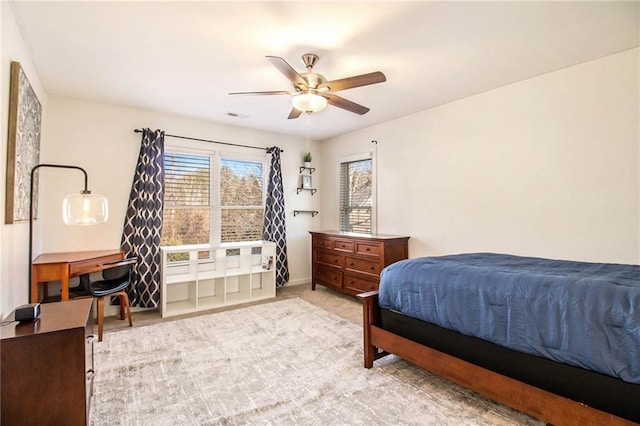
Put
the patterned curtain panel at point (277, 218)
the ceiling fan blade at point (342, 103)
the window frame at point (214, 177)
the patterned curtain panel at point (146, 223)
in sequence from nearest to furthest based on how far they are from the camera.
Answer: the ceiling fan blade at point (342, 103)
the patterned curtain panel at point (146, 223)
the window frame at point (214, 177)
the patterned curtain panel at point (277, 218)

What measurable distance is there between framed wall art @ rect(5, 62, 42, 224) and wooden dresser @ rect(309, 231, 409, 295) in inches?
131

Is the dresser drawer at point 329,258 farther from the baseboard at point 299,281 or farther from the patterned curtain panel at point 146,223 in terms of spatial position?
the patterned curtain panel at point 146,223

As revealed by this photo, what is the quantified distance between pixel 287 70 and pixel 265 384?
228 cm

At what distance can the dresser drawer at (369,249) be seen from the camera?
3.90 m

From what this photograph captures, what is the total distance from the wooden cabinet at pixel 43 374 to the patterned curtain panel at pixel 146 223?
2429 millimetres

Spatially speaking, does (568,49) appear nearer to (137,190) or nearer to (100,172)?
(137,190)

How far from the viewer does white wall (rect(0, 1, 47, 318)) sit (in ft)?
6.21

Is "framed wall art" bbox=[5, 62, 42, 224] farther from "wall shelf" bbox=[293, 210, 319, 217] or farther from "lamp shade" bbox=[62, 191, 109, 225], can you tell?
"wall shelf" bbox=[293, 210, 319, 217]

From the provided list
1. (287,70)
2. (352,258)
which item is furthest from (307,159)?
(287,70)

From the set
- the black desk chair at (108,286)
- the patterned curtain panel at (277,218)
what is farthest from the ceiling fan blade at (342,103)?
the black desk chair at (108,286)

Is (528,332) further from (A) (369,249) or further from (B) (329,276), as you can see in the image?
(B) (329,276)

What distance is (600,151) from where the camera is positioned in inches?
102

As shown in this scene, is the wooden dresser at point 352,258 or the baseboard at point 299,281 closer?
the wooden dresser at point 352,258

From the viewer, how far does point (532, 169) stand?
2996 mm
